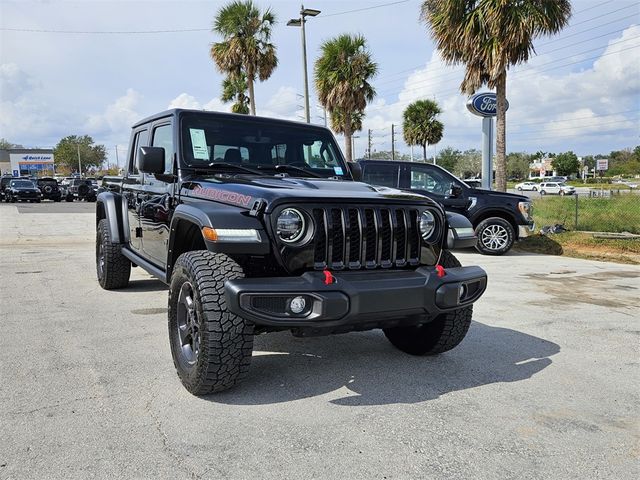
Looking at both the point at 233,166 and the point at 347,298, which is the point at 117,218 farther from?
the point at 347,298

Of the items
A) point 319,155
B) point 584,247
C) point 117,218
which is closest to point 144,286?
point 117,218

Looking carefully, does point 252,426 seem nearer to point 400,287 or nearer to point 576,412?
point 400,287

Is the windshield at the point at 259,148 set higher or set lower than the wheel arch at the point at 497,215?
higher

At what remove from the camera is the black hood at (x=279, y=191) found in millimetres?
3184

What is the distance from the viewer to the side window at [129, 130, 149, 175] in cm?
533

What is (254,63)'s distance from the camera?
2264 cm

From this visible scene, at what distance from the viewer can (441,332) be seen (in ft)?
12.8

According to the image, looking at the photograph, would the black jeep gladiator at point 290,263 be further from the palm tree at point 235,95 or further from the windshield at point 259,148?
the palm tree at point 235,95

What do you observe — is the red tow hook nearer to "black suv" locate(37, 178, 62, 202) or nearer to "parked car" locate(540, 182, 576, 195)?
"black suv" locate(37, 178, 62, 202)

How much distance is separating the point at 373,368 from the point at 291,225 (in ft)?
4.57

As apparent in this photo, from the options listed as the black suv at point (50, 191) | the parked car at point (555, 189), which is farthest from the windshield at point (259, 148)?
the parked car at point (555, 189)

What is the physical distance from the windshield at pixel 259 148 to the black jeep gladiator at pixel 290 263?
0.12ft

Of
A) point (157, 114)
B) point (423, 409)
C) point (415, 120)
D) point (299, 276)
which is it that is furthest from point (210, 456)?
point (415, 120)

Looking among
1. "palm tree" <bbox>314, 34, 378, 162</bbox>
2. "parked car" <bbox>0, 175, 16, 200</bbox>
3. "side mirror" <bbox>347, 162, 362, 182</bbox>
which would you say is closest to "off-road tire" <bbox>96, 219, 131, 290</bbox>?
"side mirror" <bbox>347, 162, 362, 182</bbox>
